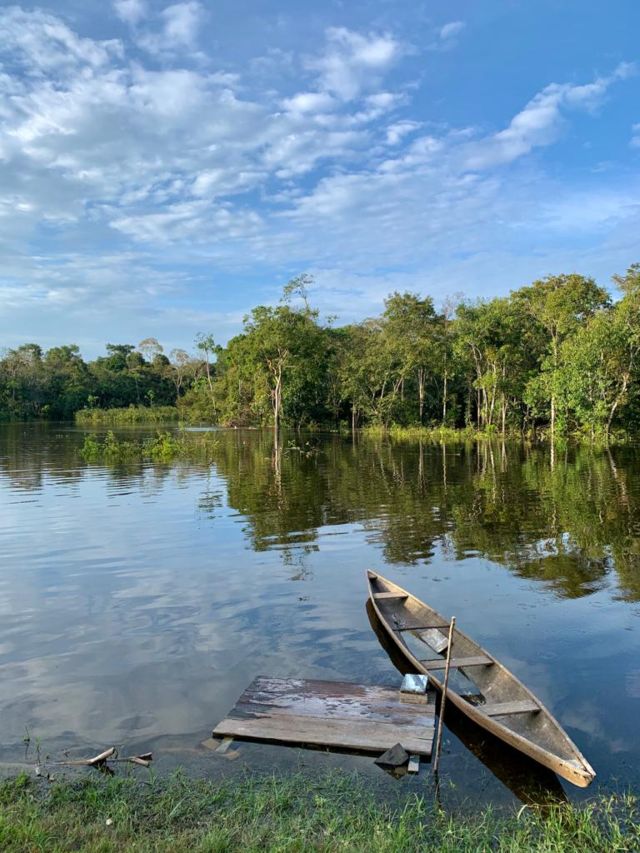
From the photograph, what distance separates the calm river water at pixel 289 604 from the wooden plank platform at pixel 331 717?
18cm

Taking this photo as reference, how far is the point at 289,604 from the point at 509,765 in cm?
476

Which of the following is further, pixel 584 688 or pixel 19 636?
pixel 19 636

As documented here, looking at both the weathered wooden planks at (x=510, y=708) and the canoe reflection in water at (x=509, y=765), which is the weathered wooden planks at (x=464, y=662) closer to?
the canoe reflection in water at (x=509, y=765)

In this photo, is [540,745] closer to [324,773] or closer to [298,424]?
[324,773]

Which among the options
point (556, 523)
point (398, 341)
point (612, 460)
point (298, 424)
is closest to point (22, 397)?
point (298, 424)

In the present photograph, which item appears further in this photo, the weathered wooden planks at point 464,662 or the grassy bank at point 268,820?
the weathered wooden planks at point 464,662

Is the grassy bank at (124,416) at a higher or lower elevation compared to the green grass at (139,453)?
higher

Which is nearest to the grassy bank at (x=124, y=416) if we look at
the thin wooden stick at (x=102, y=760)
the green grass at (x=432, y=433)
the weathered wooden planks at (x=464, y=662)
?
the green grass at (x=432, y=433)

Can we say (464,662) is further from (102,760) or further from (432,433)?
(432,433)

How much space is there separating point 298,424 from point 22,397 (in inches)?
1521

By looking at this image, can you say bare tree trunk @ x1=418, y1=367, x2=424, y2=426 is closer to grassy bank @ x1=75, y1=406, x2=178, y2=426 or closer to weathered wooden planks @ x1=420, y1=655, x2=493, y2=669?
grassy bank @ x1=75, y1=406, x2=178, y2=426

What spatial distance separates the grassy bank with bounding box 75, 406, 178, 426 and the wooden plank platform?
68262 mm

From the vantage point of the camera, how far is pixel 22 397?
79.1 meters

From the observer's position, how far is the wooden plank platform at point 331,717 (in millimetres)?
5581
